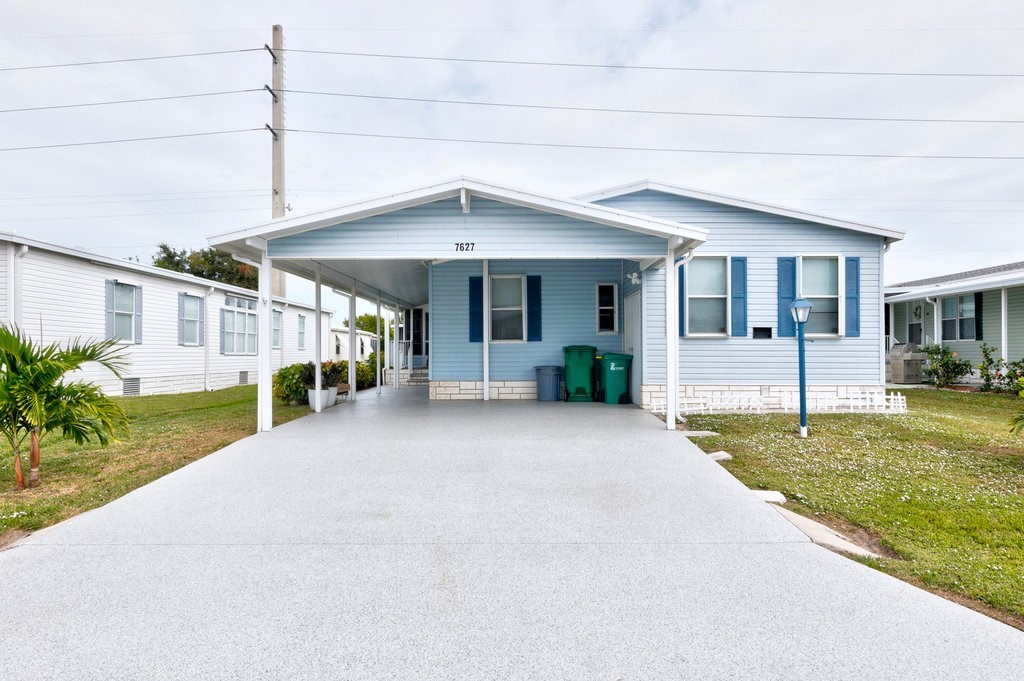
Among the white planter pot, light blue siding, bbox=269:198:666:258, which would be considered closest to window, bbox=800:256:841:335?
light blue siding, bbox=269:198:666:258

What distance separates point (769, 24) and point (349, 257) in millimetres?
15234

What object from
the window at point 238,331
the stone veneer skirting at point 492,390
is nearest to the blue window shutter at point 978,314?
the stone veneer skirting at point 492,390

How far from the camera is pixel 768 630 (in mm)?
2705

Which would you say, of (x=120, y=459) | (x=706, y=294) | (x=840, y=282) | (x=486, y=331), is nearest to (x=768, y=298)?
(x=706, y=294)

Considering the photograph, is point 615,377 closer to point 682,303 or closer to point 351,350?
point 682,303

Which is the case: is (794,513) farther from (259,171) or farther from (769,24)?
(259,171)

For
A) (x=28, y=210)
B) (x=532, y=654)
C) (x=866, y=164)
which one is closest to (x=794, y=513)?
(x=532, y=654)

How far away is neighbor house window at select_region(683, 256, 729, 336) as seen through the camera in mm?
10430

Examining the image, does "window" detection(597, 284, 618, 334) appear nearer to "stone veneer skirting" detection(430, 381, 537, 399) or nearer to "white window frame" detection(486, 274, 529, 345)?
"white window frame" detection(486, 274, 529, 345)

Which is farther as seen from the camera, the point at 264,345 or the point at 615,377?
the point at 615,377

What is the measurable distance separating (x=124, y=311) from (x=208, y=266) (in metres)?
20.8

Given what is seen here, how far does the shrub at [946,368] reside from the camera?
15.3 metres

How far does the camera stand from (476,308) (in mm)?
11602

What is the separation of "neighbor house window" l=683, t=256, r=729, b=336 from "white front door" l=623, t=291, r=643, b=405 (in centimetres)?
92
